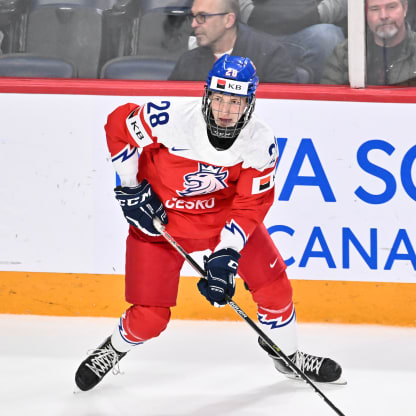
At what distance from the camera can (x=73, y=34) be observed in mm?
3596

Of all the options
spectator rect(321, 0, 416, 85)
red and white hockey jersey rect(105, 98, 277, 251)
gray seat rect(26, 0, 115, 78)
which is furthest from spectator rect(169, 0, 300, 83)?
red and white hockey jersey rect(105, 98, 277, 251)

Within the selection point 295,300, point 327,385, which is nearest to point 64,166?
point 295,300

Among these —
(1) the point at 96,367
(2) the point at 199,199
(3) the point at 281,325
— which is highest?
(2) the point at 199,199

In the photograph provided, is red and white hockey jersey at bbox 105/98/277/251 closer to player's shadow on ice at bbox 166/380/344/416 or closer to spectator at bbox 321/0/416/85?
player's shadow on ice at bbox 166/380/344/416

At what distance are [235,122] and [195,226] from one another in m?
0.46

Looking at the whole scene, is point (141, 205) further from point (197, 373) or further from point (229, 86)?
point (197, 373)

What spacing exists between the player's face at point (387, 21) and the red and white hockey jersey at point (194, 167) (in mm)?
1137

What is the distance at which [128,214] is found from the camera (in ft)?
8.68

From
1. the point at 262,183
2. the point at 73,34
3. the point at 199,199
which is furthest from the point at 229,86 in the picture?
the point at 73,34

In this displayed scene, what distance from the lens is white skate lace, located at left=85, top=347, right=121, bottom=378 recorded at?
2818 mm

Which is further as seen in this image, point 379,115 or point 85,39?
point 85,39

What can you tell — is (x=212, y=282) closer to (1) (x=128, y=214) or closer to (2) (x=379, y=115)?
(1) (x=128, y=214)

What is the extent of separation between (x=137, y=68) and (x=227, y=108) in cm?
129

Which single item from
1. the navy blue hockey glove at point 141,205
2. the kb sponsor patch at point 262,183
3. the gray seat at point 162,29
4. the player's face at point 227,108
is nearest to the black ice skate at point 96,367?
the navy blue hockey glove at point 141,205
